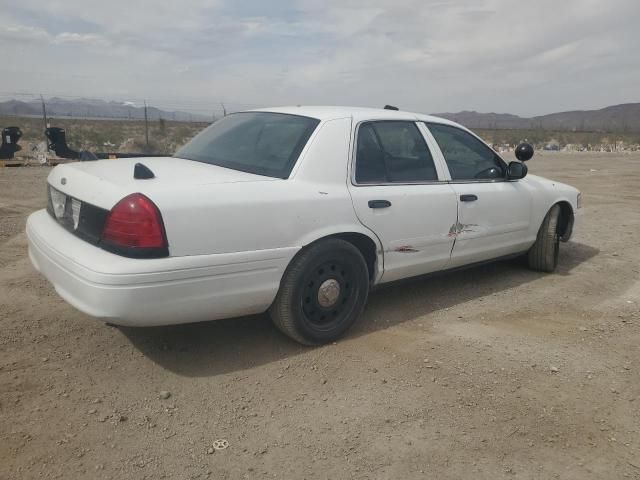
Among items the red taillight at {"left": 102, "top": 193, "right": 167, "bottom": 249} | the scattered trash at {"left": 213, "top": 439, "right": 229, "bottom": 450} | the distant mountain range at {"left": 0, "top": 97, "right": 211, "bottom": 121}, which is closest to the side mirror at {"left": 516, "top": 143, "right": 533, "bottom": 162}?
the red taillight at {"left": 102, "top": 193, "right": 167, "bottom": 249}

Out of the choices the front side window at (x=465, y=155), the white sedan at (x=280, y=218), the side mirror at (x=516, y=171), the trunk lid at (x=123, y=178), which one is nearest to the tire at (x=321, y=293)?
the white sedan at (x=280, y=218)

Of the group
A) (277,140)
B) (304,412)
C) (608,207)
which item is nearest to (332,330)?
(304,412)

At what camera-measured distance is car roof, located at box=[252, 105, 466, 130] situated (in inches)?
152

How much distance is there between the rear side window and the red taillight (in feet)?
4.72

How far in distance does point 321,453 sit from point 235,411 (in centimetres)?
56

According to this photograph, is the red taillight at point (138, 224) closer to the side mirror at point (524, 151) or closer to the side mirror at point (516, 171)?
the side mirror at point (516, 171)

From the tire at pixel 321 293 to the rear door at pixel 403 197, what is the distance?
0.27m

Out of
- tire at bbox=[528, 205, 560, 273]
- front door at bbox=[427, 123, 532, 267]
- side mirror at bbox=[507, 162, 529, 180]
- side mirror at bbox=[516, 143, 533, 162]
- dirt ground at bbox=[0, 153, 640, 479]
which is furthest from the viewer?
tire at bbox=[528, 205, 560, 273]

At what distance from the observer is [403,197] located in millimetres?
3896

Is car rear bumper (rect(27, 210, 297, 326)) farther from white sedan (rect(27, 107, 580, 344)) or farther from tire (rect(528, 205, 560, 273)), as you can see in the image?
tire (rect(528, 205, 560, 273))

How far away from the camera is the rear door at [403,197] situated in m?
3.75

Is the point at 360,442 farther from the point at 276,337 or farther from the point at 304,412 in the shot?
the point at 276,337

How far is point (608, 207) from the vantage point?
977cm

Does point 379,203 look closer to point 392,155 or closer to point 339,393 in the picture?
point 392,155
